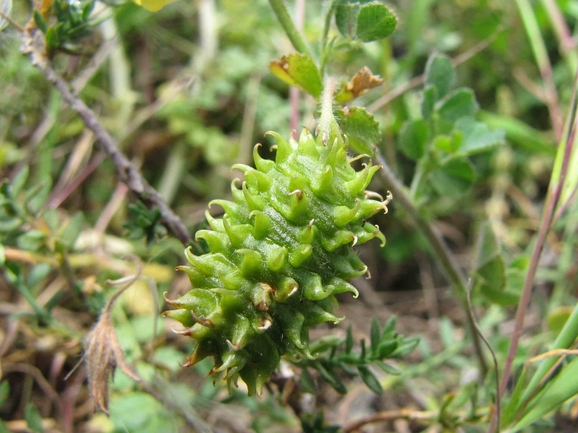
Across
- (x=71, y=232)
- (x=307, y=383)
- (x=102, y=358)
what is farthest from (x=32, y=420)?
(x=307, y=383)

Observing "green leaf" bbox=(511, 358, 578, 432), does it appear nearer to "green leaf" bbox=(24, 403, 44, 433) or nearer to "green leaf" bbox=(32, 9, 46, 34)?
"green leaf" bbox=(24, 403, 44, 433)

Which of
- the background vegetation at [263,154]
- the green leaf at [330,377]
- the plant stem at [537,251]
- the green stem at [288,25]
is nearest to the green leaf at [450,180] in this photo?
the background vegetation at [263,154]

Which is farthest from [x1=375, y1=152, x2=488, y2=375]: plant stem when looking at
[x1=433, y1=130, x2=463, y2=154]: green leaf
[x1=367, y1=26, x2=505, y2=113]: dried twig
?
[x1=367, y1=26, x2=505, y2=113]: dried twig

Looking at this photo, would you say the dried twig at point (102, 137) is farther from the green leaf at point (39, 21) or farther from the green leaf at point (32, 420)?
the green leaf at point (32, 420)

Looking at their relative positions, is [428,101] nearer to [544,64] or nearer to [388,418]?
[388,418]

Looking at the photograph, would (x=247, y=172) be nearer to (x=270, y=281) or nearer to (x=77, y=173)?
(x=270, y=281)

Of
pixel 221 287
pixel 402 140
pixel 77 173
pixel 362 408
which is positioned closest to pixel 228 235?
pixel 221 287
